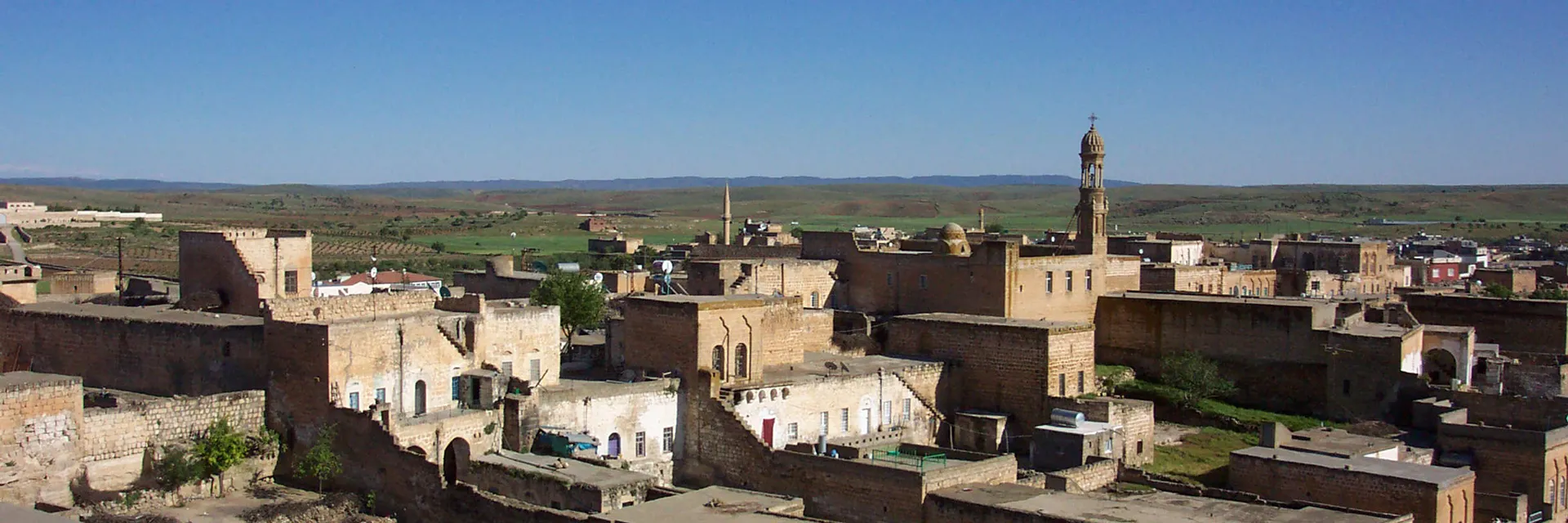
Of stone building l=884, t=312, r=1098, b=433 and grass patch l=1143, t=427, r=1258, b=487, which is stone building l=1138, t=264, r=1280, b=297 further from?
stone building l=884, t=312, r=1098, b=433

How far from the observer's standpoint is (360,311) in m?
26.2

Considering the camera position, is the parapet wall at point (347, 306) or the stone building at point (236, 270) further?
the stone building at point (236, 270)

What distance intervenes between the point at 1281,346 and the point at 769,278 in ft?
38.2

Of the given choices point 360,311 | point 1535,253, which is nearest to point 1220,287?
point 360,311

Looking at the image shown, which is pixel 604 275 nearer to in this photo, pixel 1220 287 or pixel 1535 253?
pixel 1220 287

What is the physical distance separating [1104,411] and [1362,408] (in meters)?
7.52

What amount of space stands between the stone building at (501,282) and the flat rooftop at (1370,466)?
63.2 ft

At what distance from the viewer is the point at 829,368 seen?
29.7 meters

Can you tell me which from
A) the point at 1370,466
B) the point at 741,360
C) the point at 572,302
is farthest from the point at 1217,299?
the point at 572,302

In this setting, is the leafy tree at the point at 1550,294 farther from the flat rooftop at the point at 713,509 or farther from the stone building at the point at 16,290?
the stone building at the point at 16,290

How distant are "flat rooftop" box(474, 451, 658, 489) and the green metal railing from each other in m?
3.91

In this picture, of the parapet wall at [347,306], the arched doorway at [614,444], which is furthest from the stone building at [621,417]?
the parapet wall at [347,306]

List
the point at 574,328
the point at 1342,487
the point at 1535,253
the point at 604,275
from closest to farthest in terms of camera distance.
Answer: the point at 1342,487
the point at 574,328
the point at 604,275
the point at 1535,253

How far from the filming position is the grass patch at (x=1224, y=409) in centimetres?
3253
